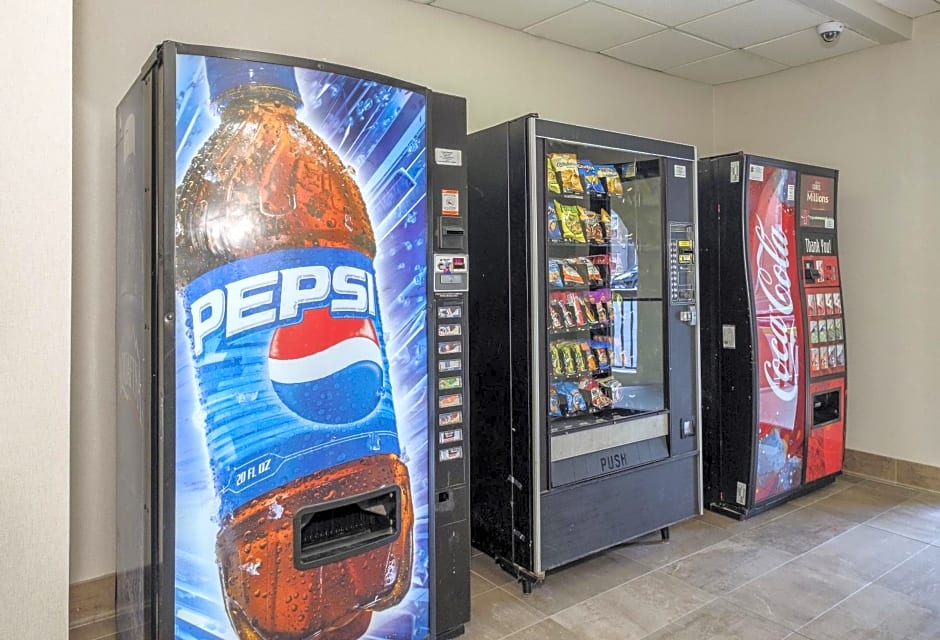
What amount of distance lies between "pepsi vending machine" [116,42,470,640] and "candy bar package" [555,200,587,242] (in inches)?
27.4

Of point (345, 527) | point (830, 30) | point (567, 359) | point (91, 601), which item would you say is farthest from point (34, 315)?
point (830, 30)

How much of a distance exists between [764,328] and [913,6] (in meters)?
1.86

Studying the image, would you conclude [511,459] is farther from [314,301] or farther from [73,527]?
[73,527]

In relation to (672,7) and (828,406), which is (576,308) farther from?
(828,406)

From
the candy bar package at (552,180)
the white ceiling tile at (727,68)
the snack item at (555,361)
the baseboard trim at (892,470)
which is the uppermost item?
the white ceiling tile at (727,68)

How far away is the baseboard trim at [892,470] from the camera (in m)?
3.63

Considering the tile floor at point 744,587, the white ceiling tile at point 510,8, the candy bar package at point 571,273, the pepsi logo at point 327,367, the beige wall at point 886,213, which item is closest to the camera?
the pepsi logo at point 327,367

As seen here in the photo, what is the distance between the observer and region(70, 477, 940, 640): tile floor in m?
2.30

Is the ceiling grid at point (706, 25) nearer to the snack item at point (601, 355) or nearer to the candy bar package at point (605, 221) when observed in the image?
the candy bar package at point (605, 221)

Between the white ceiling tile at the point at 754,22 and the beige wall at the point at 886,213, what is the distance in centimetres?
67

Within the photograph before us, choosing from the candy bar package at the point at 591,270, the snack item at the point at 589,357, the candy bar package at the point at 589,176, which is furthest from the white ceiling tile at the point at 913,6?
the snack item at the point at 589,357

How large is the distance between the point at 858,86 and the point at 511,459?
3125 mm

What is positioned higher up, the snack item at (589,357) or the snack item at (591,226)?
the snack item at (591,226)

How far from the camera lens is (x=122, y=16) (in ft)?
7.75
